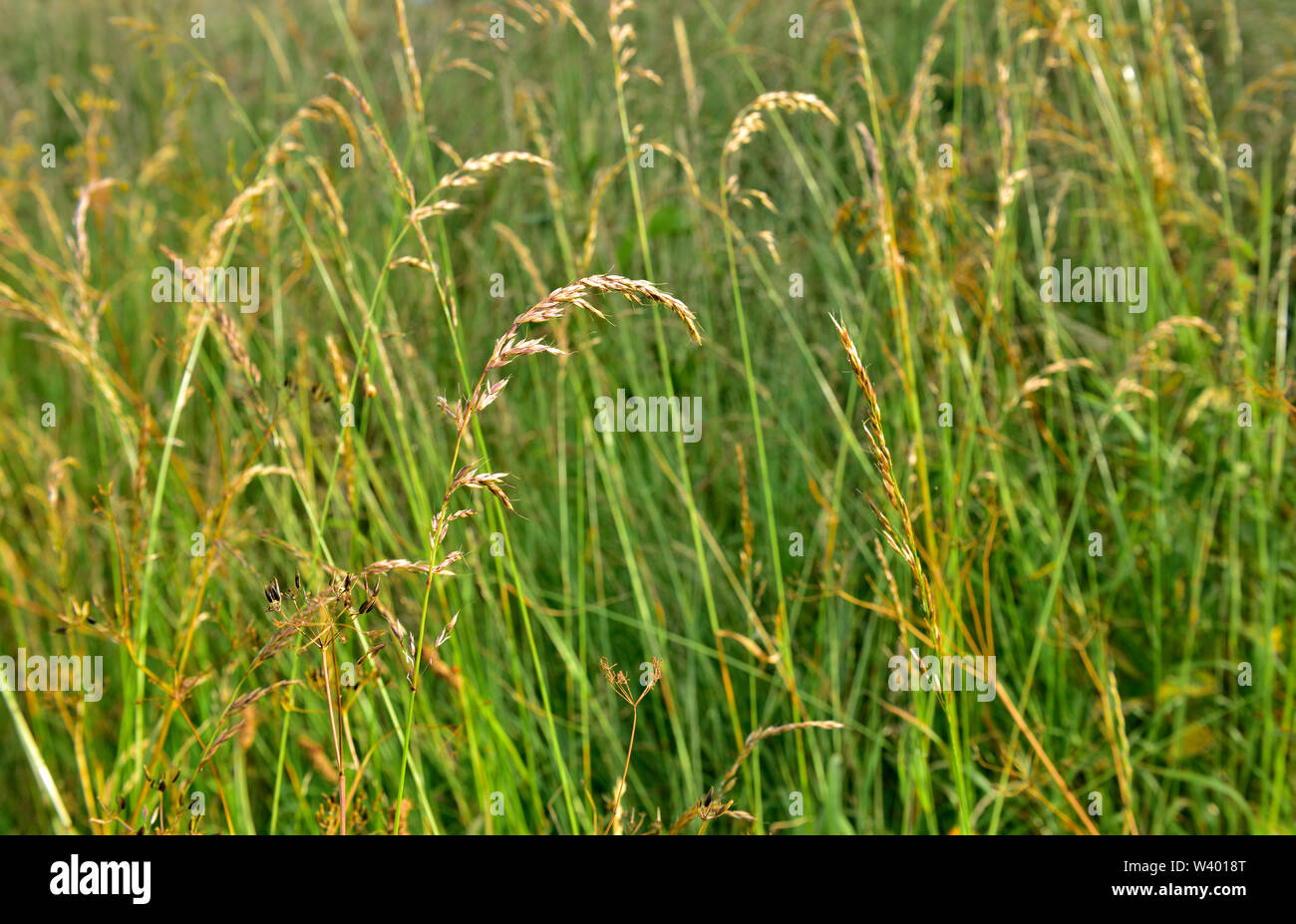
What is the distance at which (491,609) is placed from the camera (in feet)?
6.08

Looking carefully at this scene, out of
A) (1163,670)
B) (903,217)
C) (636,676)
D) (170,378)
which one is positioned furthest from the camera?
(170,378)

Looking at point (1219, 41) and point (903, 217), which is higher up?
point (1219, 41)

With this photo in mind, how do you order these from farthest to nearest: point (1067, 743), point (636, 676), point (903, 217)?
point (903, 217)
point (636, 676)
point (1067, 743)

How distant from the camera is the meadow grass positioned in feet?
4.37

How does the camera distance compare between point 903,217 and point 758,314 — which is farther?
point 758,314

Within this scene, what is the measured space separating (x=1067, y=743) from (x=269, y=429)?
154 cm

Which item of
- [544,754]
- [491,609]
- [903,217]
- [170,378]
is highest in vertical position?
[903,217]

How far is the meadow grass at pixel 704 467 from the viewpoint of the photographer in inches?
52.4

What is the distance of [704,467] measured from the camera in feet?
7.64

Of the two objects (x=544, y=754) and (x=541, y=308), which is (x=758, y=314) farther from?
(x=541, y=308)

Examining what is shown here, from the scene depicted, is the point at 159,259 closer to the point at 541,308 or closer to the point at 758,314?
the point at 758,314
